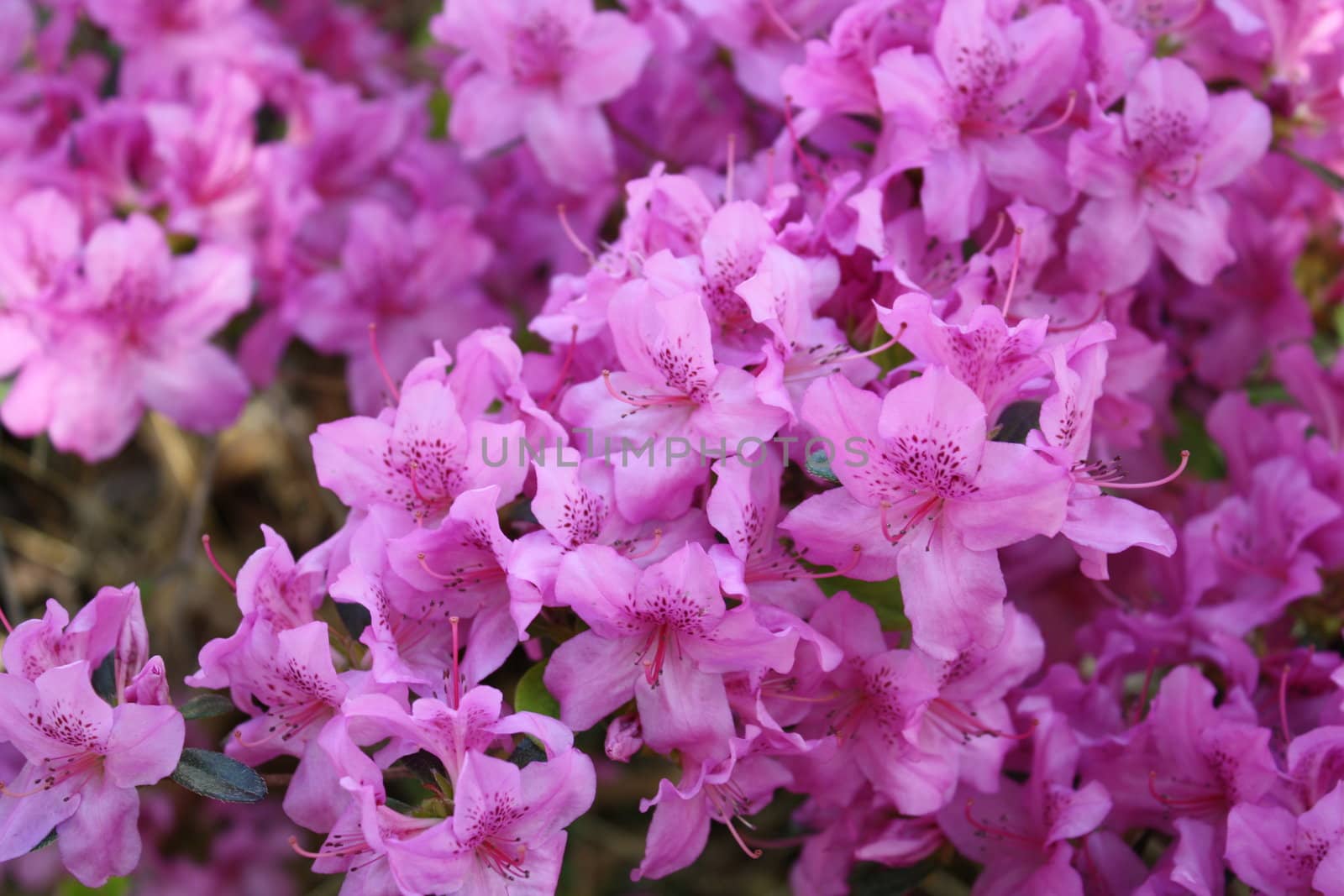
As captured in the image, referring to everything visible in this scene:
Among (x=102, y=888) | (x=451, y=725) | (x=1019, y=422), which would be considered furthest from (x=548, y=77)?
(x=102, y=888)

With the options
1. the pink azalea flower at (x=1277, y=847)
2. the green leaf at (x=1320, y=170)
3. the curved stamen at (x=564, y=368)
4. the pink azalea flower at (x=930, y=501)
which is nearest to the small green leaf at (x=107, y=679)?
the curved stamen at (x=564, y=368)

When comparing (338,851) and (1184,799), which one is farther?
(1184,799)

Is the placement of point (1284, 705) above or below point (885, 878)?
above

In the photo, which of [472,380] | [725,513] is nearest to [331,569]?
[472,380]

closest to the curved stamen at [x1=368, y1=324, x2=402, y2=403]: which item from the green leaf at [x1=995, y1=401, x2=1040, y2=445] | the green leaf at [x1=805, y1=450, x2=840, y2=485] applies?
the green leaf at [x1=805, y1=450, x2=840, y2=485]

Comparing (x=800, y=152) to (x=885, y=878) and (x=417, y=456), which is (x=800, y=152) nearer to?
(x=417, y=456)

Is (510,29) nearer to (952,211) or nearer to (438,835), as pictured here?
(952,211)

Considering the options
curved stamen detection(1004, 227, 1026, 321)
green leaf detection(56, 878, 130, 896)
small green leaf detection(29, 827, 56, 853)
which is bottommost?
green leaf detection(56, 878, 130, 896)

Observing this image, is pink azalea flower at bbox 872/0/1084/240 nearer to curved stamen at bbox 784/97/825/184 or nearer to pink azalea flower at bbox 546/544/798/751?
curved stamen at bbox 784/97/825/184
